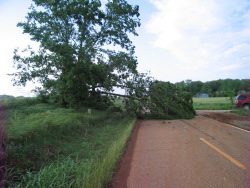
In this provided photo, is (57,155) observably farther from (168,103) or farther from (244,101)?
(244,101)

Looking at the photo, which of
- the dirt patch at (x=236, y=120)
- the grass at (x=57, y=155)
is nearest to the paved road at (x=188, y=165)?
the grass at (x=57, y=155)

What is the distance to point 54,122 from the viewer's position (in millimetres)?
8586

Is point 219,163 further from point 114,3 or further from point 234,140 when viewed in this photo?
point 114,3

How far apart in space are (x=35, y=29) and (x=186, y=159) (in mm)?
15557

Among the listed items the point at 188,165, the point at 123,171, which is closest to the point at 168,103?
the point at 188,165

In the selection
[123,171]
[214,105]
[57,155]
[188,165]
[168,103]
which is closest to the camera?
[123,171]

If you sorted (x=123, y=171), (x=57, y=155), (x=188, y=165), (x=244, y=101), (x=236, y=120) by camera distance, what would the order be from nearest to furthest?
(x=123, y=171) < (x=188, y=165) < (x=57, y=155) < (x=236, y=120) < (x=244, y=101)

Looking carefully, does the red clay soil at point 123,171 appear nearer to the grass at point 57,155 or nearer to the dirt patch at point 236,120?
the grass at point 57,155

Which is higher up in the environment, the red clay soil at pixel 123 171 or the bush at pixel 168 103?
the bush at pixel 168 103

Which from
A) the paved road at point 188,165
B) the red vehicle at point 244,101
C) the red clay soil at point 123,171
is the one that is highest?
the red vehicle at point 244,101

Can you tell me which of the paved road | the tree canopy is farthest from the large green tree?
the paved road

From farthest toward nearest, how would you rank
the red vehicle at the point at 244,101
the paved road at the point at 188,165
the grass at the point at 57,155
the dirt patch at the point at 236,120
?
1. the red vehicle at the point at 244,101
2. the dirt patch at the point at 236,120
3. the paved road at the point at 188,165
4. the grass at the point at 57,155

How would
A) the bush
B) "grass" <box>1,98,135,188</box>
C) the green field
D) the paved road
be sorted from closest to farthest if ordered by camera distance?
"grass" <box>1,98,135,188</box>
the paved road
the bush
the green field

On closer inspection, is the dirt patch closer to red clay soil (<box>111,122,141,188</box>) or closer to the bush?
the bush
